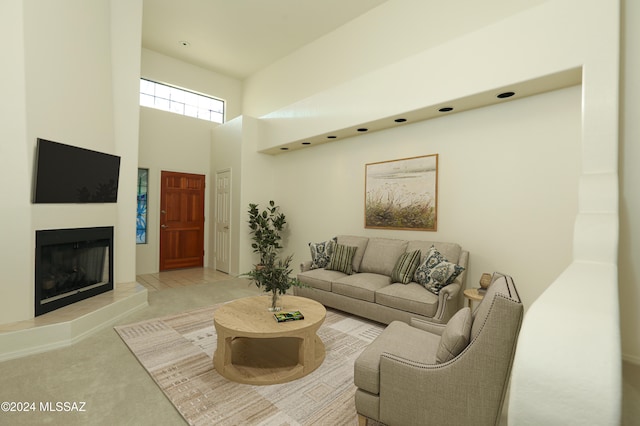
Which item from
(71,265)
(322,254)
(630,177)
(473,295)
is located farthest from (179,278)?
(630,177)

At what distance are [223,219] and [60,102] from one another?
365 centimetres

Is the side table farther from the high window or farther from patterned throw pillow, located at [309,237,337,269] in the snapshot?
the high window

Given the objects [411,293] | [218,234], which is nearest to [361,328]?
[411,293]

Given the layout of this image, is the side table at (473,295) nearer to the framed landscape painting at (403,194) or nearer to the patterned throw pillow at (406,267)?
the patterned throw pillow at (406,267)

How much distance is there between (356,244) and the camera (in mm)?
4629

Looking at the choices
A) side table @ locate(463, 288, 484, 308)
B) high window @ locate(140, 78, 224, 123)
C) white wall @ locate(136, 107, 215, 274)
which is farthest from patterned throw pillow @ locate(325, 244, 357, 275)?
high window @ locate(140, 78, 224, 123)

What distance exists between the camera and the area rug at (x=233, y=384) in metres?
2.02

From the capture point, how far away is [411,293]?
3.37 m

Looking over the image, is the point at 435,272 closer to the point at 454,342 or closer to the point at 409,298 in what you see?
the point at 409,298

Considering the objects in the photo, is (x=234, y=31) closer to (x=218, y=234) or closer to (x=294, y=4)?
(x=294, y=4)

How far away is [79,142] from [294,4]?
366 centimetres

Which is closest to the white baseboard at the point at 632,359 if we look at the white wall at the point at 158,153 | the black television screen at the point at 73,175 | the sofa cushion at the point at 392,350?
the sofa cushion at the point at 392,350

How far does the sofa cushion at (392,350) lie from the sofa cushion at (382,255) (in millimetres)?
1715

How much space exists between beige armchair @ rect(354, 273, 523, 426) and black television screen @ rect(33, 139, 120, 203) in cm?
348
